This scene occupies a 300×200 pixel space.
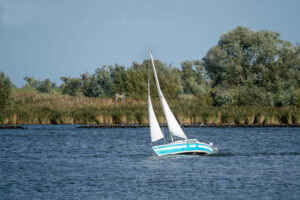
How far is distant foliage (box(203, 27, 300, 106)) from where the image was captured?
298ft

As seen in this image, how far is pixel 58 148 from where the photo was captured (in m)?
48.2

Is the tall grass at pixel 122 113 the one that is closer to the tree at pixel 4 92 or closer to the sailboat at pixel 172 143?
the tree at pixel 4 92

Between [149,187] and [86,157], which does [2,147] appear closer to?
[86,157]

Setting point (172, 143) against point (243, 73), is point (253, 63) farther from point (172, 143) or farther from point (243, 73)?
point (172, 143)

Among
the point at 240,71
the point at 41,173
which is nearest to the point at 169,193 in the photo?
the point at 41,173

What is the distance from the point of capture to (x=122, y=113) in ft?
232

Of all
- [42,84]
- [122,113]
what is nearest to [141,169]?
[122,113]

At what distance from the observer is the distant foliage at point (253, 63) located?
298 ft

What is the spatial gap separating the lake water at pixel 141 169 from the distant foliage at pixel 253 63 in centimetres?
3424

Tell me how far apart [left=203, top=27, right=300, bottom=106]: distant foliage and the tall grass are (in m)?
15.2

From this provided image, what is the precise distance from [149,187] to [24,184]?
21.1 feet

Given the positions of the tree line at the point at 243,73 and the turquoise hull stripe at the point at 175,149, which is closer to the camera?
the turquoise hull stripe at the point at 175,149

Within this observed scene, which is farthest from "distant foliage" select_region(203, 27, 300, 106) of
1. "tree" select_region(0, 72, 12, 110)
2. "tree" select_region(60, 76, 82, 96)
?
"tree" select_region(60, 76, 82, 96)

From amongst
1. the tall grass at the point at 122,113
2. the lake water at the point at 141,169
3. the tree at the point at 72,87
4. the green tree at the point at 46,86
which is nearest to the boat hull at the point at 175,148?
the lake water at the point at 141,169
